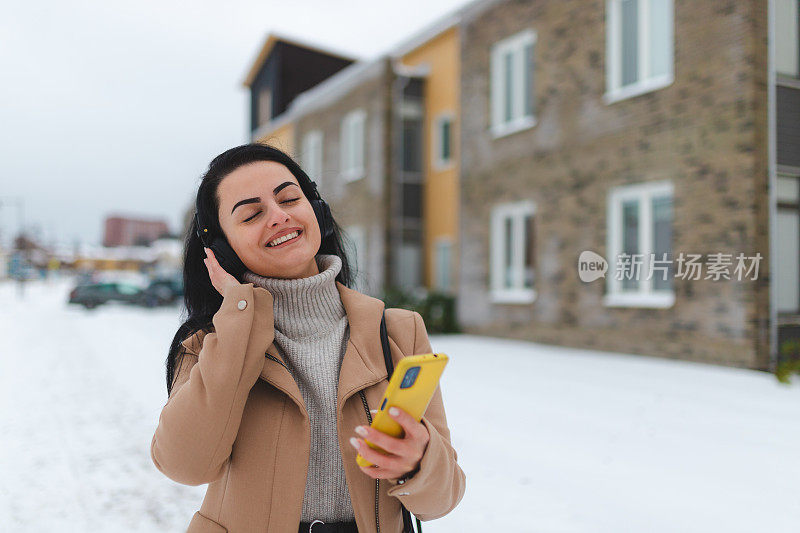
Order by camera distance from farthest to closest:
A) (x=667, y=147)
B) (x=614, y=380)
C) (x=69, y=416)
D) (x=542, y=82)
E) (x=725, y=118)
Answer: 1. (x=542, y=82)
2. (x=667, y=147)
3. (x=725, y=118)
4. (x=614, y=380)
5. (x=69, y=416)

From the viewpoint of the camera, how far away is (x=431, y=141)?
54.6 ft

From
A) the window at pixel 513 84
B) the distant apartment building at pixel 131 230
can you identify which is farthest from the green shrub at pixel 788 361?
the distant apartment building at pixel 131 230

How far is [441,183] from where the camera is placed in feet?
53.7

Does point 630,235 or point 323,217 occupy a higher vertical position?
point 630,235

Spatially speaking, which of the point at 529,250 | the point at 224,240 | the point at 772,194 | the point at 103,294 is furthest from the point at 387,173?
the point at 224,240

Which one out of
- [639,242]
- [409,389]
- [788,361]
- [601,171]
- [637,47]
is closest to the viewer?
[409,389]

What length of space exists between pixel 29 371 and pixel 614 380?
26.6 feet

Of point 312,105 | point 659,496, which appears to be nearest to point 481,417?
point 659,496

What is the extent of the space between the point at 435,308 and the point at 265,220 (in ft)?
42.0

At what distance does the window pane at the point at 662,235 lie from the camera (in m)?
9.30

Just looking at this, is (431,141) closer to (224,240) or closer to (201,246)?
(201,246)

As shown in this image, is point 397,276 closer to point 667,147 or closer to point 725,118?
point 667,147

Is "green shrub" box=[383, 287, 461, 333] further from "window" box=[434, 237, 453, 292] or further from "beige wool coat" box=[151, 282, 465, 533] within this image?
"beige wool coat" box=[151, 282, 465, 533]

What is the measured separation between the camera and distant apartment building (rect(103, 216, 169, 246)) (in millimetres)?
89081
